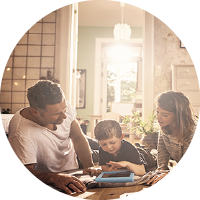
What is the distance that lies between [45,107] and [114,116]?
28 cm

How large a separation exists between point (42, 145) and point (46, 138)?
0.03 metres

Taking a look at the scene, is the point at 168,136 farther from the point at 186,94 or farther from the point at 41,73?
the point at 41,73

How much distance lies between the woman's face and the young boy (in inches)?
7.0

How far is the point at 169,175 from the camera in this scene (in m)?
0.80

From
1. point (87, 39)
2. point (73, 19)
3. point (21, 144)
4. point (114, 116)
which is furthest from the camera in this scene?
point (87, 39)

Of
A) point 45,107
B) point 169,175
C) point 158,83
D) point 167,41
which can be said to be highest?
point 167,41

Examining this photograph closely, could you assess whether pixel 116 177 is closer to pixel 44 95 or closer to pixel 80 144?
pixel 80 144

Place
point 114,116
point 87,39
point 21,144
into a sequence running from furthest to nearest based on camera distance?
point 87,39
point 114,116
point 21,144

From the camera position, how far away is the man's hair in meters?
0.73

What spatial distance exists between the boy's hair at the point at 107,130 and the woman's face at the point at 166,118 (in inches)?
7.4

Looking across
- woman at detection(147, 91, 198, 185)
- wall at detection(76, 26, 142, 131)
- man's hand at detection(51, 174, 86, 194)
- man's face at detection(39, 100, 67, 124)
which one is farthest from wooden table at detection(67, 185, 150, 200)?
wall at detection(76, 26, 142, 131)

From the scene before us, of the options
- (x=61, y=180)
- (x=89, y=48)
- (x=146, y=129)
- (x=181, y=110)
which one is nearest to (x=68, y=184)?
(x=61, y=180)

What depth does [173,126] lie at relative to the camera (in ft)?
2.69

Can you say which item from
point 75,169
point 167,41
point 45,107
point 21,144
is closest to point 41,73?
point 45,107
